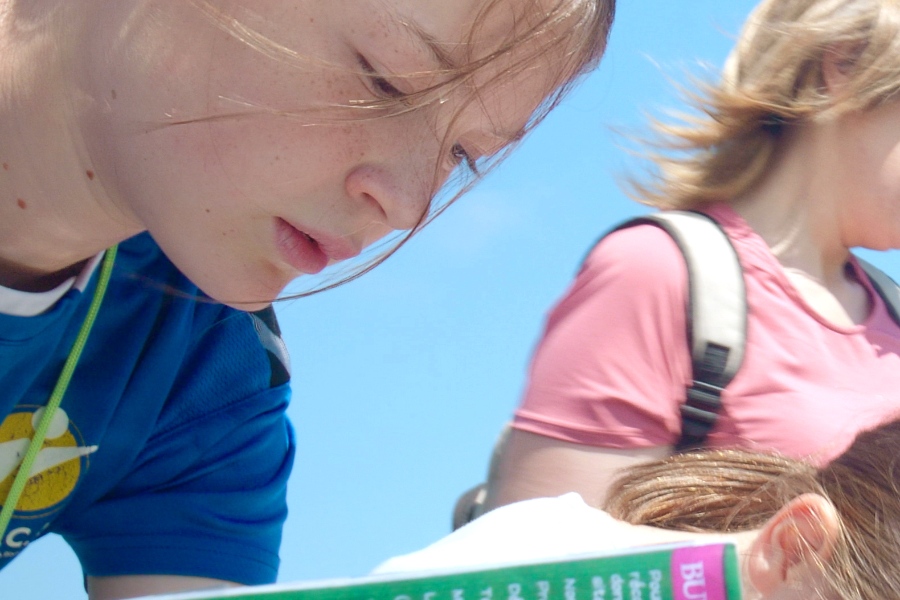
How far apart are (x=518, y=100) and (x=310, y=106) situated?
0.83 feet

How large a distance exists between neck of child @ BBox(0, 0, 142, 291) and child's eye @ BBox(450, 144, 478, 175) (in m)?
0.41

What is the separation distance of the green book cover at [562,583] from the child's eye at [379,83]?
579 millimetres

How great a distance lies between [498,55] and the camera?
3.19 ft

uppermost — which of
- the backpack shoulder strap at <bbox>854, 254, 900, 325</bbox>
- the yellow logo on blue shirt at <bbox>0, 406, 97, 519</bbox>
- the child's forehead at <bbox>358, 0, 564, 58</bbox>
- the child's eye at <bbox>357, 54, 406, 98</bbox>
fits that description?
the backpack shoulder strap at <bbox>854, 254, 900, 325</bbox>

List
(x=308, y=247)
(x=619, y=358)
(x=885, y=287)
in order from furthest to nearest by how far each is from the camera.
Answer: (x=885, y=287), (x=619, y=358), (x=308, y=247)

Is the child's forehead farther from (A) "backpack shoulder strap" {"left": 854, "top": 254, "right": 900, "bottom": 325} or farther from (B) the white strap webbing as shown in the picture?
(A) "backpack shoulder strap" {"left": 854, "top": 254, "right": 900, "bottom": 325}

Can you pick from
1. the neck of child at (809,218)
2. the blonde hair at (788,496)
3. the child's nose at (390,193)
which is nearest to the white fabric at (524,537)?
the blonde hair at (788,496)

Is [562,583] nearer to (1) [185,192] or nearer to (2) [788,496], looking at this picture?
(2) [788,496]

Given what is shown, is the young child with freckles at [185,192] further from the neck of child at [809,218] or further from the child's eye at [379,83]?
the neck of child at [809,218]

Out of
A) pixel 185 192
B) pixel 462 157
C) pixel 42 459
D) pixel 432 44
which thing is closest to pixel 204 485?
pixel 42 459

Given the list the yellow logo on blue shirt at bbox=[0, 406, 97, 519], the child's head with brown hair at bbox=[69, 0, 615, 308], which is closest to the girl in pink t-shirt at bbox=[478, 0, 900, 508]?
the child's head with brown hair at bbox=[69, 0, 615, 308]

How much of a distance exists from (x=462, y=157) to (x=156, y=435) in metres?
0.62

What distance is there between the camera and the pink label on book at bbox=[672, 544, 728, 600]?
0.58 metres

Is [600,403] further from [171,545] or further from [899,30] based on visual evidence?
[899,30]
